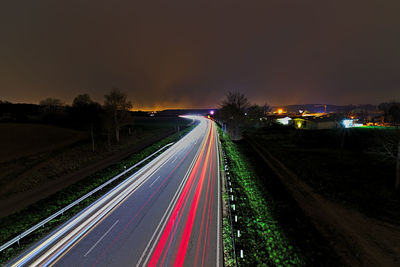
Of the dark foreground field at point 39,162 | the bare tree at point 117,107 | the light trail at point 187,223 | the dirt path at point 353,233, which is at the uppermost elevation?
the bare tree at point 117,107

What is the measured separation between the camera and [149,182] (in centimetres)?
1831

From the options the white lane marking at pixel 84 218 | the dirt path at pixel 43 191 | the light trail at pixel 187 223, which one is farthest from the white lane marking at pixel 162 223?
the dirt path at pixel 43 191

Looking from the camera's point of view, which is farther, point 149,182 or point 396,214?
point 149,182

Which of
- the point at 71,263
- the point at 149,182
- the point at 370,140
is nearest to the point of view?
the point at 71,263

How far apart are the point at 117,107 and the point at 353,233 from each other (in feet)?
155

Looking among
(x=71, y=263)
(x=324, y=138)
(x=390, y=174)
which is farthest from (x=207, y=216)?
(x=324, y=138)

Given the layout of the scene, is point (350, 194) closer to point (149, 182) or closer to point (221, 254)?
point (221, 254)

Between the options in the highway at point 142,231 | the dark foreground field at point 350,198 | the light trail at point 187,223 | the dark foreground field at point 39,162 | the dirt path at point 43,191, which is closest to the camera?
the highway at point 142,231

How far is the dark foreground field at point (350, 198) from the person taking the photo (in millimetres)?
9749

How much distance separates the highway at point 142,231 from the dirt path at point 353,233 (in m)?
7.29

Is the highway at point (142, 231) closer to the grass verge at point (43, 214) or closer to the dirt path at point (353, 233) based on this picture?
the grass verge at point (43, 214)

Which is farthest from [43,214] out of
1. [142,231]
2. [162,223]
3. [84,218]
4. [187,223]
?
[187,223]

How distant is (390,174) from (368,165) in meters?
3.53

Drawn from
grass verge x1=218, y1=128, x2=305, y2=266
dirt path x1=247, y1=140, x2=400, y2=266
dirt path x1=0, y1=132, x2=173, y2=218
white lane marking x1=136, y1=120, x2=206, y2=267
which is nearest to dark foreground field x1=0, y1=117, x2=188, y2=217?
dirt path x1=0, y1=132, x2=173, y2=218
